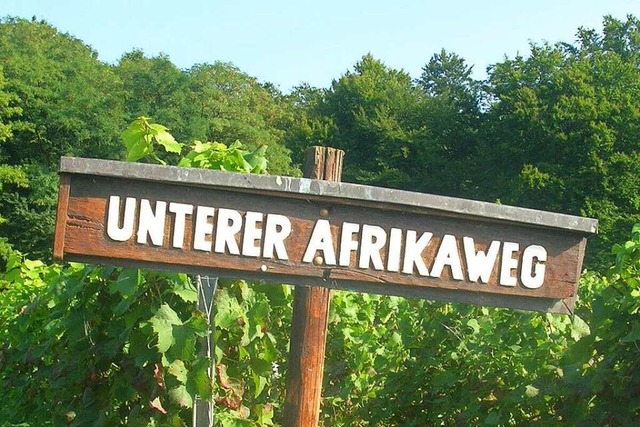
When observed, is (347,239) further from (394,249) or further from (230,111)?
(230,111)

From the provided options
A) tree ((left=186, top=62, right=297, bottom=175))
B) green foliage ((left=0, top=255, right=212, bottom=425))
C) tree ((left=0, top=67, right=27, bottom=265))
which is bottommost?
green foliage ((left=0, top=255, right=212, bottom=425))

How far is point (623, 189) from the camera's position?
1641 inches

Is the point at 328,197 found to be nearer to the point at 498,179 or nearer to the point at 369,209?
the point at 369,209

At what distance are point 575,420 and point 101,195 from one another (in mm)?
2252

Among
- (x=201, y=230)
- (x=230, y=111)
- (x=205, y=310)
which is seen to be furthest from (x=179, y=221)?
(x=230, y=111)

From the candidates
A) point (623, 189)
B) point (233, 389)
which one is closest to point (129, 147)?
point (233, 389)

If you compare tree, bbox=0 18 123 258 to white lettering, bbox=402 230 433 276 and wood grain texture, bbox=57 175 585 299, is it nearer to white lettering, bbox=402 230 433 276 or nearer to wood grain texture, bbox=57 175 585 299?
wood grain texture, bbox=57 175 585 299

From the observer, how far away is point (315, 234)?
2.88 meters

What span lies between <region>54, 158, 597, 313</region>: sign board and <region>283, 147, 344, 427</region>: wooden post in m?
0.22

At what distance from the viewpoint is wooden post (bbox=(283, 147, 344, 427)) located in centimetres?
311

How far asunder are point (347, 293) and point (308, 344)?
11.3 feet

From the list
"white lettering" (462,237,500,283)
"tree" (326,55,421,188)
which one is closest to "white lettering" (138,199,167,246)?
"white lettering" (462,237,500,283)

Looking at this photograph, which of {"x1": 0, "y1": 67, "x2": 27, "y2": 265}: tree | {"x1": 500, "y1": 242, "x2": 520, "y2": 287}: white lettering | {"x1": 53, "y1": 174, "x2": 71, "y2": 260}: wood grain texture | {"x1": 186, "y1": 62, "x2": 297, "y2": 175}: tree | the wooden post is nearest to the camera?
{"x1": 53, "y1": 174, "x2": 71, "y2": 260}: wood grain texture

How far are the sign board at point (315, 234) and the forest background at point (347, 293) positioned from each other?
755 mm
